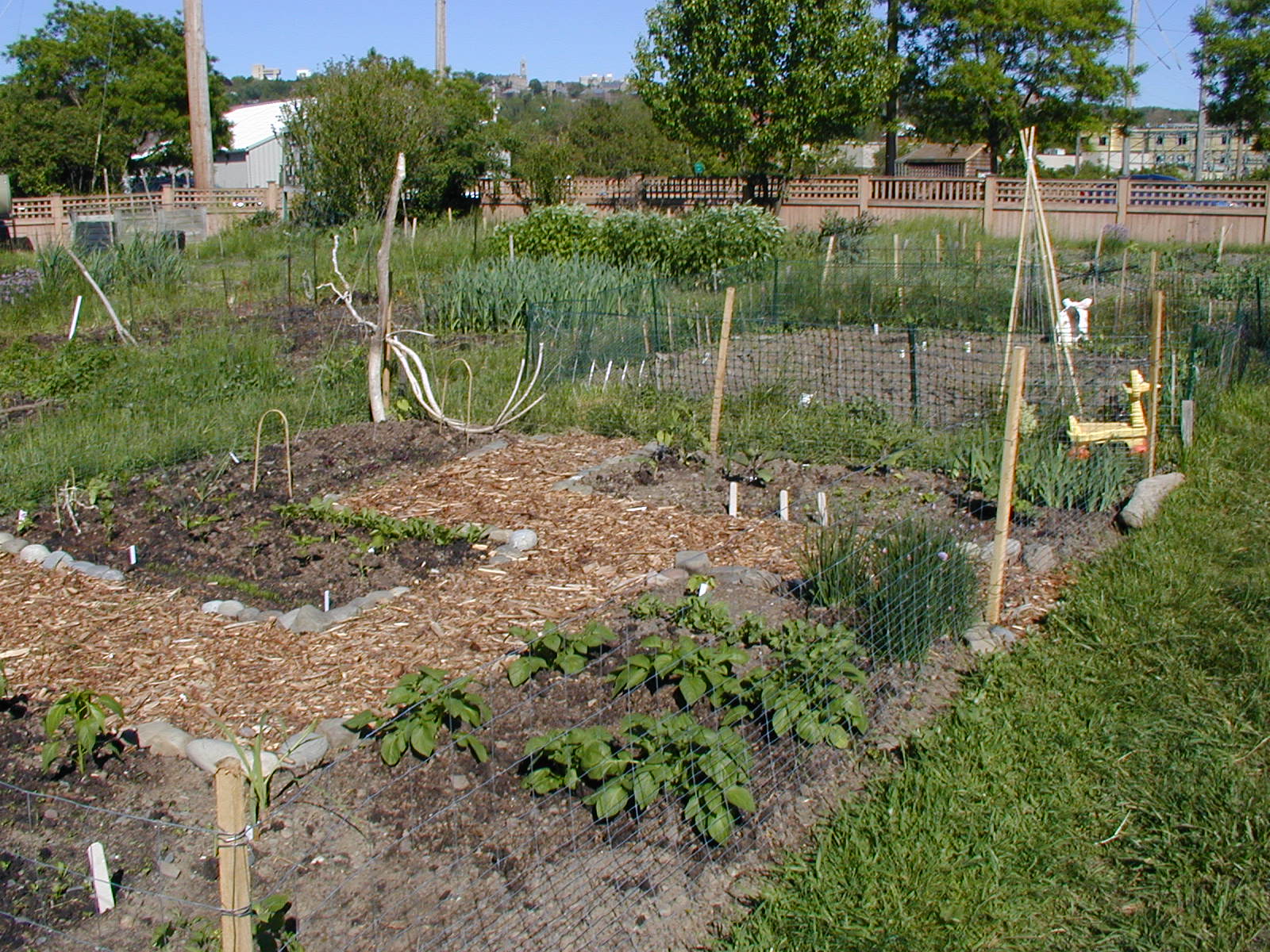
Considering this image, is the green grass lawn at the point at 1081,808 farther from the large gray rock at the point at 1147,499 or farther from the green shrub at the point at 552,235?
the green shrub at the point at 552,235

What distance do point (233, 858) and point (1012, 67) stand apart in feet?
103

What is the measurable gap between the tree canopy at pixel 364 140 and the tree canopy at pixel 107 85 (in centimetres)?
1295

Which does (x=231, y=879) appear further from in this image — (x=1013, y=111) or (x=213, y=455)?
(x=1013, y=111)

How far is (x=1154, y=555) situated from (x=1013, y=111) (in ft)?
88.6

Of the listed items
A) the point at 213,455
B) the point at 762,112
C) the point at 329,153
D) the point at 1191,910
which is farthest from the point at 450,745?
the point at 762,112

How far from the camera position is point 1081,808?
3.40 meters

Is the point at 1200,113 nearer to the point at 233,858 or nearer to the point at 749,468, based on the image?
the point at 749,468

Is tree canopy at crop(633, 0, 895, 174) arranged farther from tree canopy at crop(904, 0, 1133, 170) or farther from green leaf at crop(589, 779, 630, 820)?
green leaf at crop(589, 779, 630, 820)

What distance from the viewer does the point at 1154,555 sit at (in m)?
5.21

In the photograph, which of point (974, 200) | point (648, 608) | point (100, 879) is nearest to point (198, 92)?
point (974, 200)

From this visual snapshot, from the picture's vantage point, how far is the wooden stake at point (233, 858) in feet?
7.02

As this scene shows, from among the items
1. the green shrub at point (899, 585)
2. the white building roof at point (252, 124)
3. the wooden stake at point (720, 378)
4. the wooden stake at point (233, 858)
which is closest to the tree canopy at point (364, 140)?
the wooden stake at point (720, 378)

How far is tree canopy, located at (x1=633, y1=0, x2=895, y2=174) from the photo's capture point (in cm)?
2225

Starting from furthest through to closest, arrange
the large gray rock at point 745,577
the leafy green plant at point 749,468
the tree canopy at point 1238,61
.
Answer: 1. the tree canopy at point 1238,61
2. the leafy green plant at point 749,468
3. the large gray rock at point 745,577
